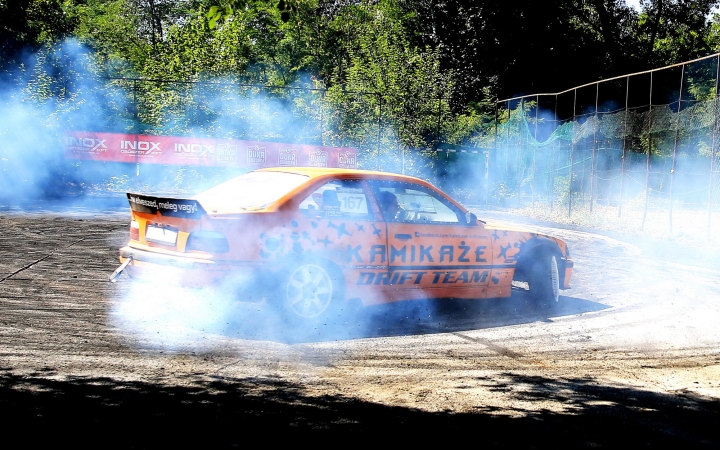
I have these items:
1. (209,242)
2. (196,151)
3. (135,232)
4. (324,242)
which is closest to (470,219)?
(324,242)

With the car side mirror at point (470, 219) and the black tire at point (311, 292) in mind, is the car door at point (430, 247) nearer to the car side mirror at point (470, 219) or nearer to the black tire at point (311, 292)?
the car side mirror at point (470, 219)

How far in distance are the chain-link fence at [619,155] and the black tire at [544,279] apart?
693 centimetres

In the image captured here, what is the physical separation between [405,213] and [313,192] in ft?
3.29

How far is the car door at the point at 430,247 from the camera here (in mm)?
7320

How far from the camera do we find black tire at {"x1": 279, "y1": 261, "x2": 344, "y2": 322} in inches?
263

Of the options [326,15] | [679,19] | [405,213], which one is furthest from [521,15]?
[405,213]

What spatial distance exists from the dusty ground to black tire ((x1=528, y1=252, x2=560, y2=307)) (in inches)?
8.3

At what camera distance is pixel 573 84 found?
4094cm

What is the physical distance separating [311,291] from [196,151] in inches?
738

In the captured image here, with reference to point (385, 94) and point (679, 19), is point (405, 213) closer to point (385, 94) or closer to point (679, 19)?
point (385, 94)

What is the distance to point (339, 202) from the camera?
23.4 ft

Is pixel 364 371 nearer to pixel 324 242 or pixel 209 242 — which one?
pixel 324 242

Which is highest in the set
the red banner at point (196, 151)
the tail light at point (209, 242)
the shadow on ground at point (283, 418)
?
the red banner at point (196, 151)

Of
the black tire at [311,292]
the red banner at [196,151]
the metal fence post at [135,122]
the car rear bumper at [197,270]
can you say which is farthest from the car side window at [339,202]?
the metal fence post at [135,122]
